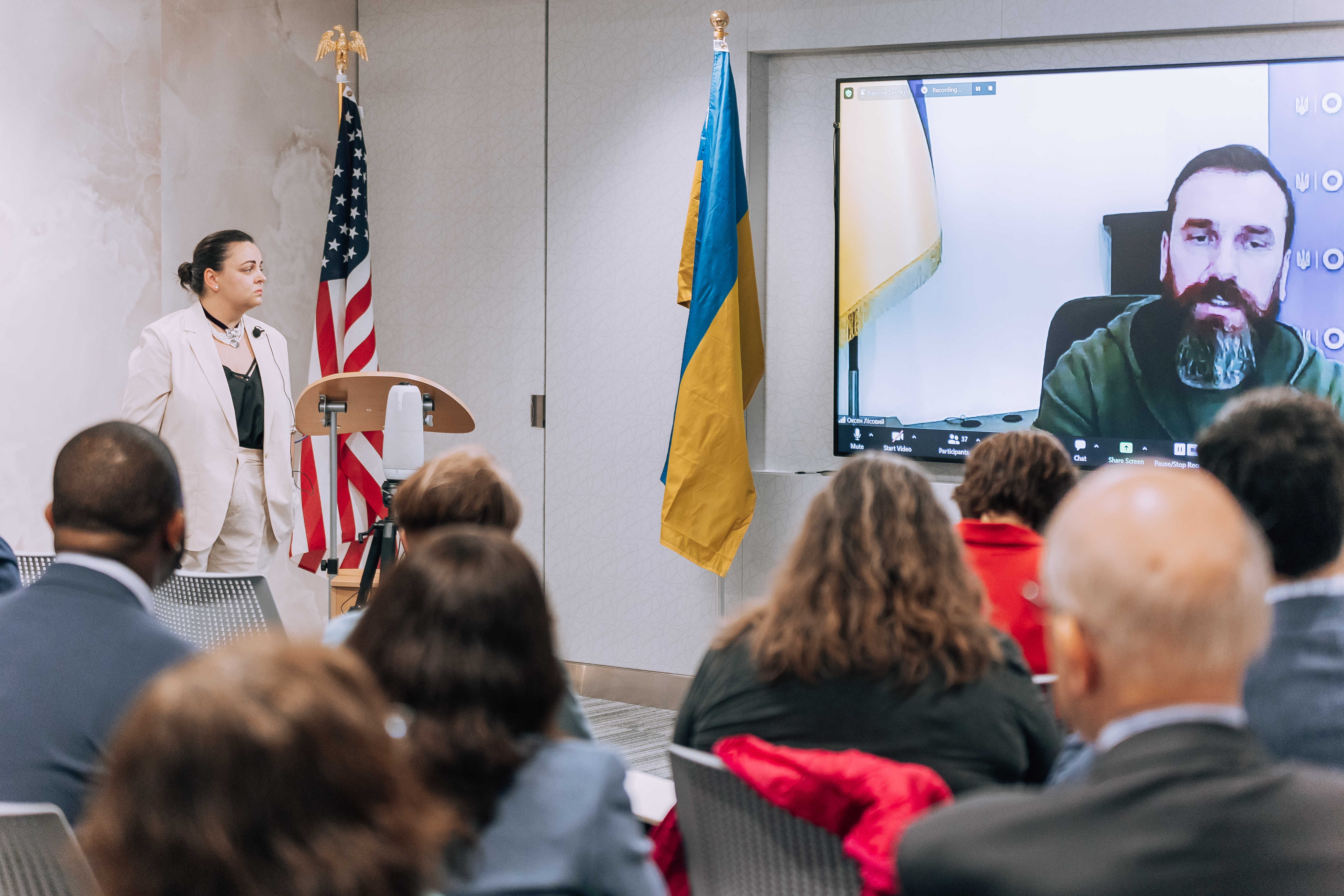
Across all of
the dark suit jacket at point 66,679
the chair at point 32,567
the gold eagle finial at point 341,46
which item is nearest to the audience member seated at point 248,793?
the dark suit jacket at point 66,679

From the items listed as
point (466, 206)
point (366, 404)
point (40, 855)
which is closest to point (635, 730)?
point (366, 404)

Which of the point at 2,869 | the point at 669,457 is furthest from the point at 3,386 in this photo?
the point at 2,869

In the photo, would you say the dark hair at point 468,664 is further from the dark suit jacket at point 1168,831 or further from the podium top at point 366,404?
the podium top at point 366,404

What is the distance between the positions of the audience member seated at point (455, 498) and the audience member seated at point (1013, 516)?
86 centimetres

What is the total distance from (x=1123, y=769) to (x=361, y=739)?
0.58 meters

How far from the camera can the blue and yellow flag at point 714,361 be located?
434cm

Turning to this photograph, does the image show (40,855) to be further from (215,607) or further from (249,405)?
(249,405)

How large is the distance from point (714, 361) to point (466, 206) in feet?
4.66

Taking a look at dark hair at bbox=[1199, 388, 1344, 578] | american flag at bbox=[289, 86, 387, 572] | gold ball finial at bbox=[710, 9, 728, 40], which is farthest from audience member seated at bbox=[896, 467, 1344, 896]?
american flag at bbox=[289, 86, 387, 572]

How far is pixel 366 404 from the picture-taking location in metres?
3.49

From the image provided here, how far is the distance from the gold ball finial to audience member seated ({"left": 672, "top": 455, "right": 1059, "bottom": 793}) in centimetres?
290

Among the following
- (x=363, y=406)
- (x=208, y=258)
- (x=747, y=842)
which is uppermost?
(x=208, y=258)

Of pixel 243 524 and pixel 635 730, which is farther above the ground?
pixel 243 524

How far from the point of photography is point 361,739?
0.69 metres
